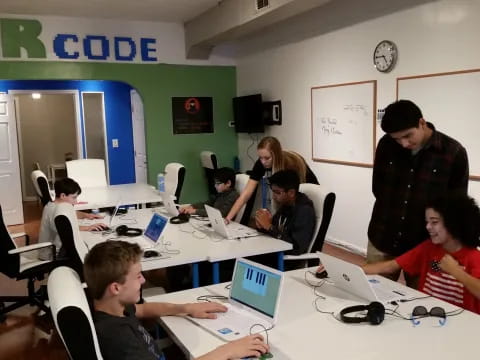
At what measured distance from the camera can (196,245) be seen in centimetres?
295

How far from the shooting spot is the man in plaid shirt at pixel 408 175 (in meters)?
2.23

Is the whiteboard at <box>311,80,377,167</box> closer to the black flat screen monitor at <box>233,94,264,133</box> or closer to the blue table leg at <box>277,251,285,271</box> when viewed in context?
the black flat screen monitor at <box>233,94,264,133</box>

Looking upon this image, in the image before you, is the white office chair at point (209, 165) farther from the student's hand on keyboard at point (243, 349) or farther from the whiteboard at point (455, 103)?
the student's hand on keyboard at point (243, 349)

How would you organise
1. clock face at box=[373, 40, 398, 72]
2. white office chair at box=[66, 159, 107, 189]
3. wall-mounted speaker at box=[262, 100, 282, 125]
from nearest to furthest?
clock face at box=[373, 40, 398, 72]
white office chair at box=[66, 159, 107, 189]
wall-mounted speaker at box=[262, 100, 282, 125]

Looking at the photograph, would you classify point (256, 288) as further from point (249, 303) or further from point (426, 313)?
point (426, 313)

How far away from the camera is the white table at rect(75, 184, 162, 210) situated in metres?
4.51

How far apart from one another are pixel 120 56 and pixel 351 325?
5595mm

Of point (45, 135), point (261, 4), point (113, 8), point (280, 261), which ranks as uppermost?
point (113, 8)

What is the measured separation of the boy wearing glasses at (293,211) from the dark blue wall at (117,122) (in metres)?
5.70

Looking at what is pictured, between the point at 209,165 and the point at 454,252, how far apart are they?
5.03 metres

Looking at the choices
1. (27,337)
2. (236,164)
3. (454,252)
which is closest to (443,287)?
(454,252)

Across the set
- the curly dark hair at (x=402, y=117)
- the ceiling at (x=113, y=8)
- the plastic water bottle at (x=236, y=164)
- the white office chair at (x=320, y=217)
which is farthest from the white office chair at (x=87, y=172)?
the curly dark hair at (x=402, y=117)

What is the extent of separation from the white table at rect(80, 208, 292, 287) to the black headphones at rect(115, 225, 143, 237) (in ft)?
0.17

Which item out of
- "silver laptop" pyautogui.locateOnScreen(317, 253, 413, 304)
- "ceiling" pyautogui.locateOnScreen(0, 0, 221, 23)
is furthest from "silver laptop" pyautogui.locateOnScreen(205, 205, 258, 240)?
"ceiling" pyautogui.locateOnScreen(0, 0, 221, 23)
